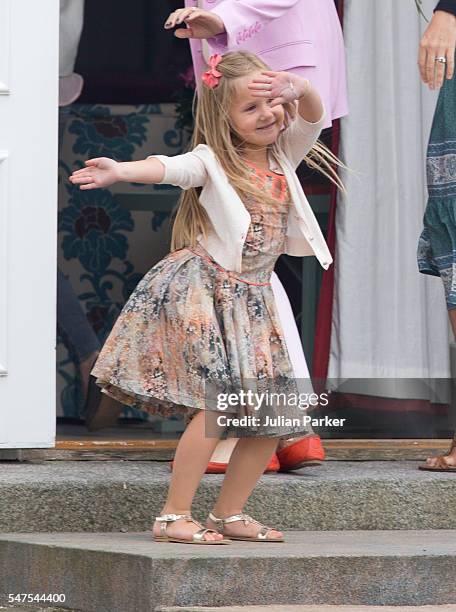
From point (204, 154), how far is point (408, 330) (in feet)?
5.97

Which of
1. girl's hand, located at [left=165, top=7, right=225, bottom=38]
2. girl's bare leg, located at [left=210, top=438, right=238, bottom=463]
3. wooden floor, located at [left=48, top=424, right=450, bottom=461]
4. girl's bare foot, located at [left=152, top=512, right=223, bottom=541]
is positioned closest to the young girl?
girl's bare foot, located at [left=152, top=512, right=223, bottom=541]

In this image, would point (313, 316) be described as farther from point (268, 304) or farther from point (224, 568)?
point (224, 568)

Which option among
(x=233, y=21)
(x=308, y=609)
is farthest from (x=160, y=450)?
(x=308, y=609)

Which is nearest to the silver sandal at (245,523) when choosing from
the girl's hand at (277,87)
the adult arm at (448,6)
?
the girl's hand at (277,87)

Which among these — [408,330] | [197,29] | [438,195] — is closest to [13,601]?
[197,29]

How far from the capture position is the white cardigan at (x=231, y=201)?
3221 mm

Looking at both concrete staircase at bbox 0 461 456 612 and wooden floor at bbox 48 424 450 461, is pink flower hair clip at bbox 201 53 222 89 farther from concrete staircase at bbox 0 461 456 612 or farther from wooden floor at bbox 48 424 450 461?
wooden floor at bbox 48 424 450 461

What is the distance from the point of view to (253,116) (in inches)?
130

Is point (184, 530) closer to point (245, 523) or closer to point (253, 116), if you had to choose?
point (245, 523)

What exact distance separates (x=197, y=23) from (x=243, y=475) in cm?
111

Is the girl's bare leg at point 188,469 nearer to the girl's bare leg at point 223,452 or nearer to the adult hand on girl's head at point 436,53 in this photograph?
the girl's bare leg at point 223,452

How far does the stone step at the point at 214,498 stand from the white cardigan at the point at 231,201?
0.65 metres

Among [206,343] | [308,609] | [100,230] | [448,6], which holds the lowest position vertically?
[308,609]

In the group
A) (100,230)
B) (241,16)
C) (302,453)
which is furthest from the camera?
(100,230)
